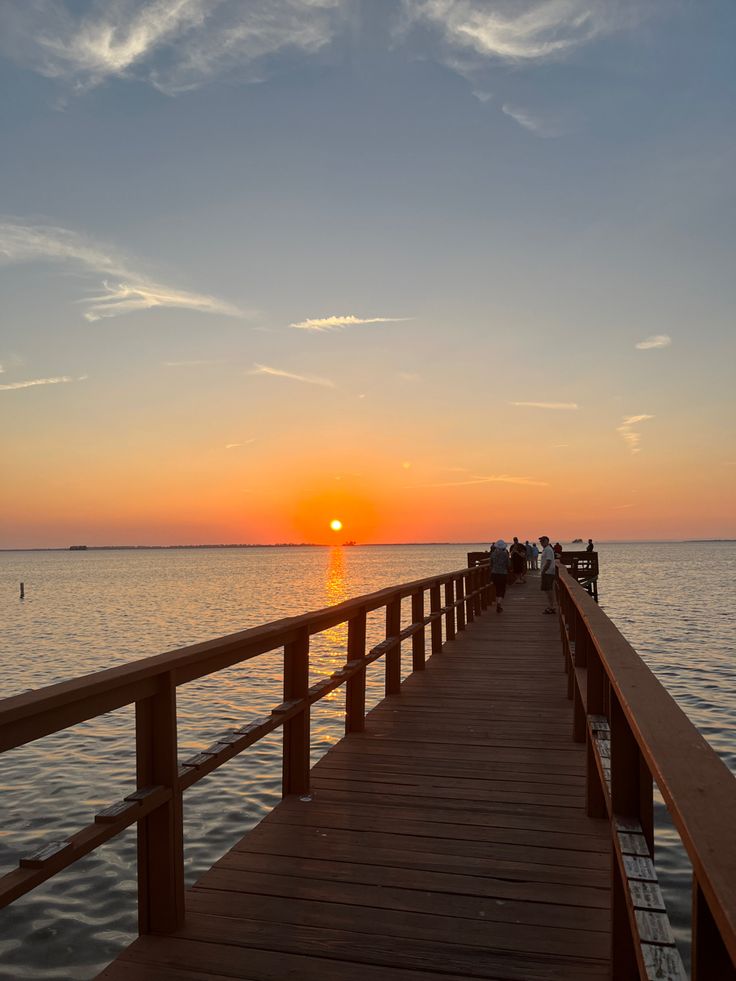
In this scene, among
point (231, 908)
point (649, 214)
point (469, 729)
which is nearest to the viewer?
point (231, 908)

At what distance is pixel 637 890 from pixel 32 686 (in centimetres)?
1814

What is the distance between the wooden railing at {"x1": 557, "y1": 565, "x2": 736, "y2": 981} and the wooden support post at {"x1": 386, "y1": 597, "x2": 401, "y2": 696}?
162 inches

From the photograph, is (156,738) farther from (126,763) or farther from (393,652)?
(126,763)

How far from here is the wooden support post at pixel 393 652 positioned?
25.6ft

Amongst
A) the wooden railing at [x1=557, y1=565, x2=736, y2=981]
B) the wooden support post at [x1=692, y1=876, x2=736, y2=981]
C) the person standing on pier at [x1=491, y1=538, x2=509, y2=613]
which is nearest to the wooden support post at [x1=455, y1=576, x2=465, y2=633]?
the person standing on pier at [x1=491, y1=538, x2=509, y2=613]

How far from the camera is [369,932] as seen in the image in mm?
3213

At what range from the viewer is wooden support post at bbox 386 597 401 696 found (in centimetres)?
780

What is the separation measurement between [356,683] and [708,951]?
546cm

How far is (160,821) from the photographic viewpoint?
3.06m

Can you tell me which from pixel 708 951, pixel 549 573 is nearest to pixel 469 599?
pixel 549 573

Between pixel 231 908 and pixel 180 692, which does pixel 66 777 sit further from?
pixel 231 908

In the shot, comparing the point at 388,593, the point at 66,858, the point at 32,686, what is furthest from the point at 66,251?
the point at 66,858

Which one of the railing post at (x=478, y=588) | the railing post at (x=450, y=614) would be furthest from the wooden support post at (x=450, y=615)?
A: the railing post at (x=478, y=588)

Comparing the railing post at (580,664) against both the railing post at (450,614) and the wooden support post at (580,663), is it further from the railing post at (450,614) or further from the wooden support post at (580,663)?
the railing post at (450,614)
